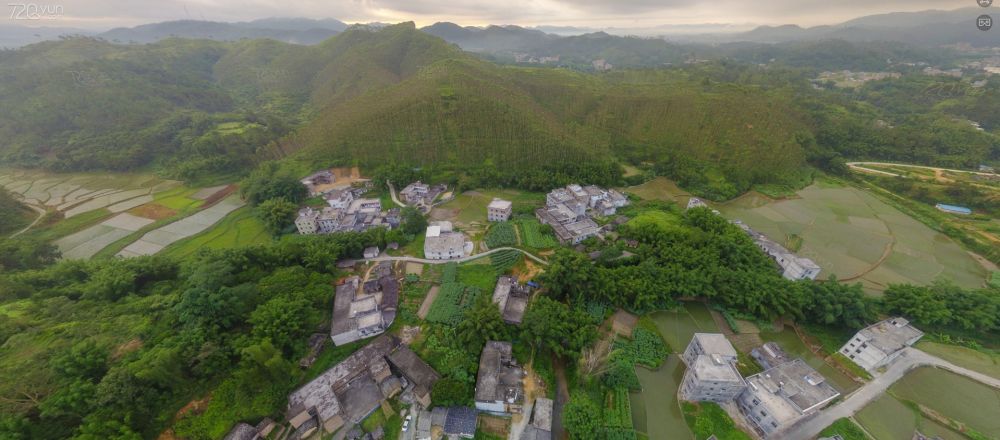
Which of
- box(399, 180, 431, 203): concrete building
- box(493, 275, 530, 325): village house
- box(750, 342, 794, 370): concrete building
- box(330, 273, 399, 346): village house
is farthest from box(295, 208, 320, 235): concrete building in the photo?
box(750, 342, 794, 370): concrete building

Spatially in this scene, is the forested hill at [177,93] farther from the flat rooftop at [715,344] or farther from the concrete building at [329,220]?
the flat rooftop at [715,344]

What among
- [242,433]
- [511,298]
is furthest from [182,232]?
[511,298]

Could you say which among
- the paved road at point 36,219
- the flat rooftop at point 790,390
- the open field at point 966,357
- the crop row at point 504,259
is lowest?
the open field at point 966,357

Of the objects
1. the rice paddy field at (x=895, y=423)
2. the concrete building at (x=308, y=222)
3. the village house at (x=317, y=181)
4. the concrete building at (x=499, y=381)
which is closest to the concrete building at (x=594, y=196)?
the concrete building at (x=499, y=381)

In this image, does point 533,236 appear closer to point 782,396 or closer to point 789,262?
point 782,396

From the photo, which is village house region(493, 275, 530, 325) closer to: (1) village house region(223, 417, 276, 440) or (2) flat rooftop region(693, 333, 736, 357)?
(2) flat rooftop region(693, 333, 736, 357)
